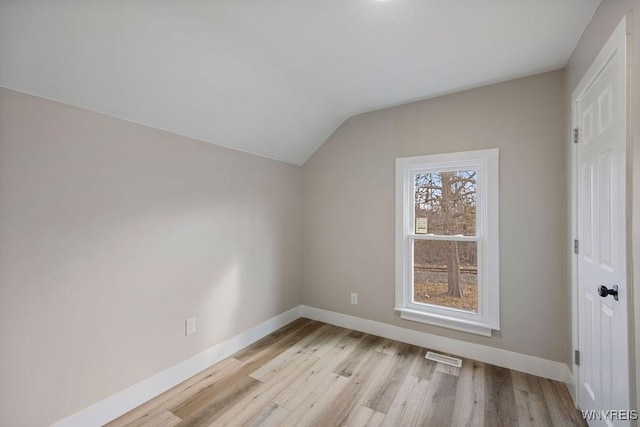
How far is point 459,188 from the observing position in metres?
2.59

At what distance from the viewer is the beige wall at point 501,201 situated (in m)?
2.16

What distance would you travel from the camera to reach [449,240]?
263cm

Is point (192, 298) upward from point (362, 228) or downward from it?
downward

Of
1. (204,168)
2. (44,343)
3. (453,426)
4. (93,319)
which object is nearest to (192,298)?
(93,319)

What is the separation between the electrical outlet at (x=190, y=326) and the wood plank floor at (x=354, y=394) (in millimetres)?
374

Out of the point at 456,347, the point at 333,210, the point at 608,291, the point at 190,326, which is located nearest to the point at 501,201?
the point at 608,291

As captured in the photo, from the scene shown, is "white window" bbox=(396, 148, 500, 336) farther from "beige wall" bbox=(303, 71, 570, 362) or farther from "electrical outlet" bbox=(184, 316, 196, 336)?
"electrical outlet" bbox=(184, 316, 196, 336)

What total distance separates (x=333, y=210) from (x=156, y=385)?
2.28 metres

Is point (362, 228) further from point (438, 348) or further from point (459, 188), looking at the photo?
point (438, 348)

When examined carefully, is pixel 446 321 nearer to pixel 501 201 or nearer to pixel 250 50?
pixel 501 201

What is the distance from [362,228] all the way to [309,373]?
5.01ft

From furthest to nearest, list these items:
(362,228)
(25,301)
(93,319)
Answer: (362,228) < (93,319) < (25,301)

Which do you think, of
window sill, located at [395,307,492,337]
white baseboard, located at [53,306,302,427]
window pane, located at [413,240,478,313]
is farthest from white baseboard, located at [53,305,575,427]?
window pane, located at [413,240,478,313]

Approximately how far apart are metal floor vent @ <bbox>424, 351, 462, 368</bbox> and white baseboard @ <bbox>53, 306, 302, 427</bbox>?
1682 millimetres
